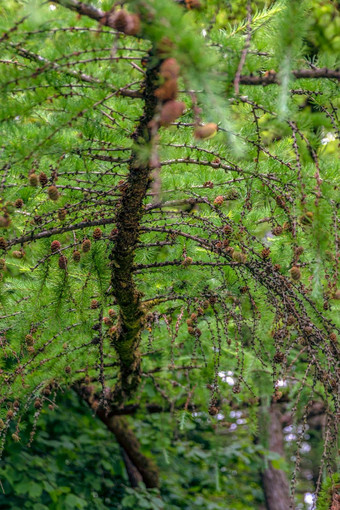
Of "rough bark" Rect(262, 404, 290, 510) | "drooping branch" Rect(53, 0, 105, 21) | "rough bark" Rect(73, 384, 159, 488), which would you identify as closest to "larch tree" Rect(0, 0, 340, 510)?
"drooping branch" Rect(53, 0, 105, 21)

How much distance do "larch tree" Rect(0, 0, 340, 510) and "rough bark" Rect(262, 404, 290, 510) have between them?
3.39m

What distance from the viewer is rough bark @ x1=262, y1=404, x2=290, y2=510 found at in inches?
226

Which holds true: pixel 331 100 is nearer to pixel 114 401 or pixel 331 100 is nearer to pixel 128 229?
pixel 128 229

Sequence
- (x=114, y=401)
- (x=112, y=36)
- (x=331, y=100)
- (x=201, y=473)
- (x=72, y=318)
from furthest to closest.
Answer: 1. (x=201, y=473)
2. (x=114, y=401)
3. (x=72, y=318)
4. (x=331, y=100)
5. (x=112, y=36)

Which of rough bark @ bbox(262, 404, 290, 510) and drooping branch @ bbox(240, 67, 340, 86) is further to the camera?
rough bark @ bbox(262, 404, 290, 510)

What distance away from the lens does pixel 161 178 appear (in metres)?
1.89

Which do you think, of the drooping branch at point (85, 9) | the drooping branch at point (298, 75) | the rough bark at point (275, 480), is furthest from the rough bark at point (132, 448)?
the drooping branch at point (85, 9)

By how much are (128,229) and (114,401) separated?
5.09ft

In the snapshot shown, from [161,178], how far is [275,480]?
5.05 meters

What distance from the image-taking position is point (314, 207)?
1421 mm

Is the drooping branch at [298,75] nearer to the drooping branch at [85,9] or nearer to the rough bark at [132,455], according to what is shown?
the drooping branch at [85,9]

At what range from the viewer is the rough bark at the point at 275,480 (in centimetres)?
573

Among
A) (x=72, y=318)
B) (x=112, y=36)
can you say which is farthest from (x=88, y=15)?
(x=72, y=318)

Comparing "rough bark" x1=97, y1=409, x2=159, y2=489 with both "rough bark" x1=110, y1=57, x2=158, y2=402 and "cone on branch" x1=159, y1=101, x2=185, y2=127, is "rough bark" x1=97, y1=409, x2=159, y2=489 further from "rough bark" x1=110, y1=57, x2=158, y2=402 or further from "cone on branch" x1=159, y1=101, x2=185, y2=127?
"cone on branch" x1=159, y1=101, x2=185, y2=127
